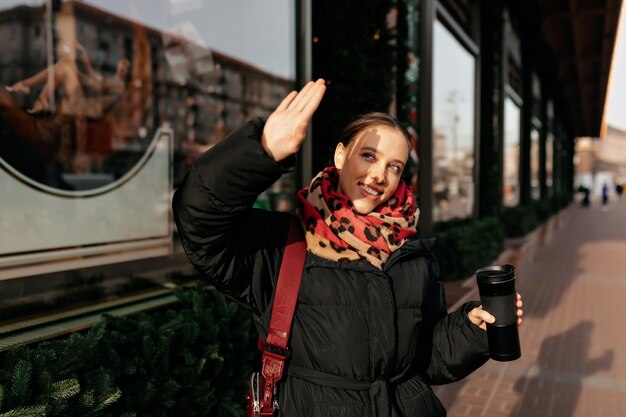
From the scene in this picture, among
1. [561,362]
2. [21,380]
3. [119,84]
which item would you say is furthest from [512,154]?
[21,380]

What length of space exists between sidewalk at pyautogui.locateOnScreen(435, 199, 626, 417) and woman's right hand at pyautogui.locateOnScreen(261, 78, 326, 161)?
3148 mm

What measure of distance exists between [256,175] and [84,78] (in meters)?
2.69

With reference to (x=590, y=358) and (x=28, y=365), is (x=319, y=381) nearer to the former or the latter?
(x=28, y=365)

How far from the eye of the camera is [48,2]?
3166 millimetres

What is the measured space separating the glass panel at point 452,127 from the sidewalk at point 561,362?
1.88m

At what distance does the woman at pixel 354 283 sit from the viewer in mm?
1565

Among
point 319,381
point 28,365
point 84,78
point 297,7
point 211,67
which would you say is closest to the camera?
point 319,381

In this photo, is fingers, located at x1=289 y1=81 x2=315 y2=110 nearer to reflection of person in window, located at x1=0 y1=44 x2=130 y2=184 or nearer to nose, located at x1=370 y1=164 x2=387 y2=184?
nose, located at x1=370 y1=164 x2=387 y2=184

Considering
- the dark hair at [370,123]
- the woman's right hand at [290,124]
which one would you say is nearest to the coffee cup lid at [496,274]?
the dark hair at [370,123]

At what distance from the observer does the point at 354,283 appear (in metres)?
1.60

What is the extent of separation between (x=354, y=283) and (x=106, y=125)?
2648 millimetres

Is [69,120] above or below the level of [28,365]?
above

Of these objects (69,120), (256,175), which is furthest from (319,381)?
(69,120)

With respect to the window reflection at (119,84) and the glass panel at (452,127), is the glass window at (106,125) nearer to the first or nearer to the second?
the window reflection at (119,84)
